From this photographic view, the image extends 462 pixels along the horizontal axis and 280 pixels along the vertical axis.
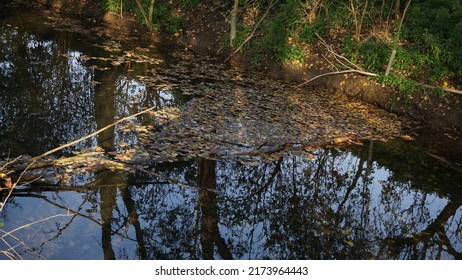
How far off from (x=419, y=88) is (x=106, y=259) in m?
9.53

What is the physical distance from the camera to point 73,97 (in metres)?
10.8

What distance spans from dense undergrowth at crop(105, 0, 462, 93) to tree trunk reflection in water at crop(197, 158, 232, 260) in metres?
6.69

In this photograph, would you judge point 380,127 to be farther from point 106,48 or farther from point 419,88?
point 106,48

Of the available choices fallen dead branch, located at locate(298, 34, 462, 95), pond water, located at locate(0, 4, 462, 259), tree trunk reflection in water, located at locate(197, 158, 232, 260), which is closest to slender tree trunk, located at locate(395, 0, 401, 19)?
fallen dead branch, located at locate(298, 34, 462, 95)

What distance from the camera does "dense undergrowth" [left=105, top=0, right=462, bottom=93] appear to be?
40.3 ft

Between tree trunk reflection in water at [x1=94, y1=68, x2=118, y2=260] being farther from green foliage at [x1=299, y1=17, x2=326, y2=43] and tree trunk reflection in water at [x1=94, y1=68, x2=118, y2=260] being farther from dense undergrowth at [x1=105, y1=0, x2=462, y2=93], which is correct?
green foliage at [x1=299, y1=17, x2=326, y2=43]

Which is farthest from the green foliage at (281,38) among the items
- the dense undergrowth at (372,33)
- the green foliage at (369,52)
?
the green foliage at (369,52)

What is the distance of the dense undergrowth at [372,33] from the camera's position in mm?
12281

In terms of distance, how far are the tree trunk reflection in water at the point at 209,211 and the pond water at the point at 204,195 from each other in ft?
0.07

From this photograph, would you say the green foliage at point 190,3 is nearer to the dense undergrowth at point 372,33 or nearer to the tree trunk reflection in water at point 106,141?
the dense undergrowth at point 372,33

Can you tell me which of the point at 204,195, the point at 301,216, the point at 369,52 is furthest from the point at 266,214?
the point at 369,52

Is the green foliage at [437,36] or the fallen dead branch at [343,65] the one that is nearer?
the green foliage at [437,36]

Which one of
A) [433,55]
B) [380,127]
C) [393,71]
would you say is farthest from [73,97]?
[433,55]

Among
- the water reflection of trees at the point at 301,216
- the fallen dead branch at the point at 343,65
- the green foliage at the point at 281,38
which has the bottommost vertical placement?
the water reflection of trees at the point at 301,216
